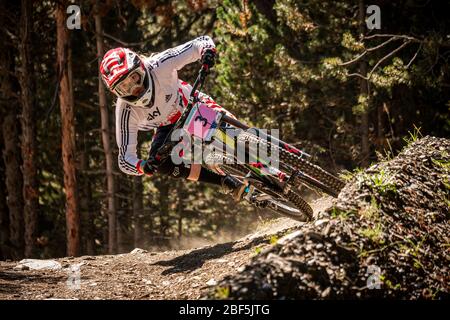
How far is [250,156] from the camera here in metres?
6.87

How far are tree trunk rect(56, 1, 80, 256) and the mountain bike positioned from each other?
28.2 feet

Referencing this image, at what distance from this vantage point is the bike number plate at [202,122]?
6.85 meters

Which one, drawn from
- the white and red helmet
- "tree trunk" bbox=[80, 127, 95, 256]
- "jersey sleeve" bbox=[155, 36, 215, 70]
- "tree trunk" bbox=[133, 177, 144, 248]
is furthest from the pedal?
"tree trunk" bbox=[80, 127, 95, 256]

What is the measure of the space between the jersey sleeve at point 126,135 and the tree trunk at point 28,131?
9090 mm

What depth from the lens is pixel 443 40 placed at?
32.6 feet

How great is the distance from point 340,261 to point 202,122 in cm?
310

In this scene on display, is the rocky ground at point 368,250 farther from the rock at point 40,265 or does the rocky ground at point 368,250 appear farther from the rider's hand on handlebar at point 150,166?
the rock at point 40,265

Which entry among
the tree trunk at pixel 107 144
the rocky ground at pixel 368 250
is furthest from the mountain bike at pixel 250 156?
the tree trunk at pixel 107 144

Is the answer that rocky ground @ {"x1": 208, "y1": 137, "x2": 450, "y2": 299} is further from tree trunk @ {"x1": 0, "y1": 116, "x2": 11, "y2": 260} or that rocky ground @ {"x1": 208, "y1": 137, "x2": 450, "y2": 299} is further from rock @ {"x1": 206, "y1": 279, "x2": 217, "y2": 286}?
tree trunk @ {"x1": 0, "y1": 116, "x2": 11, "y2": 260}

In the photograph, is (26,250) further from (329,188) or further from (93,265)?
(329,188)

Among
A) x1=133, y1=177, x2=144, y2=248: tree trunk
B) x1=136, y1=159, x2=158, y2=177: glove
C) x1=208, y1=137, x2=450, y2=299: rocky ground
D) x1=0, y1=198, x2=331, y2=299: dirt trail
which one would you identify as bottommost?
x1=133, y1=177, x2=144, y2=248: tree trunk

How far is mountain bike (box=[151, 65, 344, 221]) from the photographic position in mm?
6703

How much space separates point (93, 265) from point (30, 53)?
9.50 m
